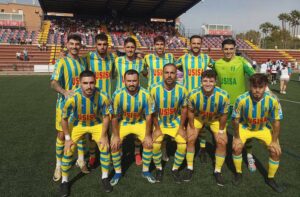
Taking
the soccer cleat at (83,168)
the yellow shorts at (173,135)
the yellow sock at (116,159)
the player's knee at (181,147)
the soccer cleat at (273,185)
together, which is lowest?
the soccer cleat at (273,185)

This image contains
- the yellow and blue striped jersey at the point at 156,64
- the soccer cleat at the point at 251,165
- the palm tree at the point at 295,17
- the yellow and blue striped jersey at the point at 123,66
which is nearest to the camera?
the soccer cleat at the point at 251,165

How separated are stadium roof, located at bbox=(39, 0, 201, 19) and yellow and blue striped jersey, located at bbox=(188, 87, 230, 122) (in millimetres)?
28622

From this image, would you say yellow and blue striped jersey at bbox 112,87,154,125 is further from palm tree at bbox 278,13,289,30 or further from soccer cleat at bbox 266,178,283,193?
palm tree at bbox 278,13,289,30

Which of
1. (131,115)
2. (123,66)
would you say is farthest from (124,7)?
(131,115)

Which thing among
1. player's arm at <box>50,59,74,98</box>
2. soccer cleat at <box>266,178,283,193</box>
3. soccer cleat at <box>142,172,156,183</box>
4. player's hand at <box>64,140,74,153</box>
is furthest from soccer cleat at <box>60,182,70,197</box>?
soccer cleat at <box>266,178,283,193</box>

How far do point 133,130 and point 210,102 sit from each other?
130 centimetres

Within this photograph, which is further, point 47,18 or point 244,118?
point 47,18

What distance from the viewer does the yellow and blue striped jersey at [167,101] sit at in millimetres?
4277

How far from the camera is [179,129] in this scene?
4270 millimetres

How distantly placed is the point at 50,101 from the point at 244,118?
8.72 meters

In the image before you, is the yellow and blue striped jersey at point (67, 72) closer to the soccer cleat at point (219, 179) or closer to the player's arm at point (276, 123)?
the soccer cleat at point (219, 179)

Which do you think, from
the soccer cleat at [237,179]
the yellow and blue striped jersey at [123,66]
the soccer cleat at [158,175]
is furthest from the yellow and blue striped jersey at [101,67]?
the soccer cleat at [237,179]

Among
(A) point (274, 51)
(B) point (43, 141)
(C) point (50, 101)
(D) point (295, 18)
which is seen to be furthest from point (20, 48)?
(D) point (295, 18)

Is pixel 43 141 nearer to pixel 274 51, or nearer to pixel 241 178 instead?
pixel 241 178
